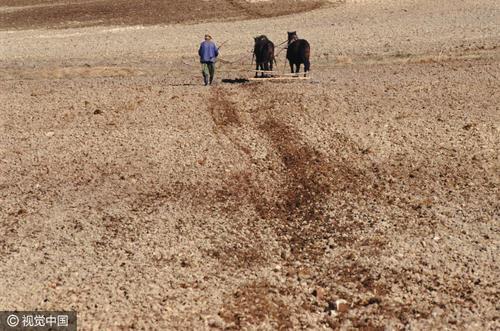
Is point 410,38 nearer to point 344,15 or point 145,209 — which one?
point 344,15

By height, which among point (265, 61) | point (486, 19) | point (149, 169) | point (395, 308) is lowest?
point (395, 308)

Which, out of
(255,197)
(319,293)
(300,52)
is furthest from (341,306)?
(300,52)

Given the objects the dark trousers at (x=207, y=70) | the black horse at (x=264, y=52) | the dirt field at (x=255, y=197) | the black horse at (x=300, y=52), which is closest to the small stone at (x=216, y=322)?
the dirt field at (x=255, y=197)

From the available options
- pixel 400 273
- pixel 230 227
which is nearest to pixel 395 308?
pixel 400 273

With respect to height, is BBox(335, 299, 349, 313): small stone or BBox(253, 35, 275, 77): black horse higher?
BBox(253, 35, 275, 77): black horse

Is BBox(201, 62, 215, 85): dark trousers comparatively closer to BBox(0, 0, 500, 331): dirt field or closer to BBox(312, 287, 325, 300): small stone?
BBox(0, 0, 500, 331): dirt field

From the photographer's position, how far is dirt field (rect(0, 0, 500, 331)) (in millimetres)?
9500

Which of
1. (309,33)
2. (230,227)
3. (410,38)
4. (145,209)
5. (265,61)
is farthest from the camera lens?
(309,33)

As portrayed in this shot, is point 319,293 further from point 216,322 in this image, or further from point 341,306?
point 216,322

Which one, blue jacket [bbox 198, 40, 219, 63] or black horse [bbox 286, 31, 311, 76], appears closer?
blue jacket [bbox 198, 40, 219, 63]

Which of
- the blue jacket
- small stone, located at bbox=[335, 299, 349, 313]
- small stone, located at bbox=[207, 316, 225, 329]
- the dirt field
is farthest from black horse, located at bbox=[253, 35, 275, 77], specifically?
small stone, located at bbox=[207, 316, 225, 329]

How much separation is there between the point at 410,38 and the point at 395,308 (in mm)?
25075

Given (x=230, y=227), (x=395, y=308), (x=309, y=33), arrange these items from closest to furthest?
(x=395, y=308)
(x=230, y=227)
(x=309, y=33)

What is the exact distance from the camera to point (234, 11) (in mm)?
41125
